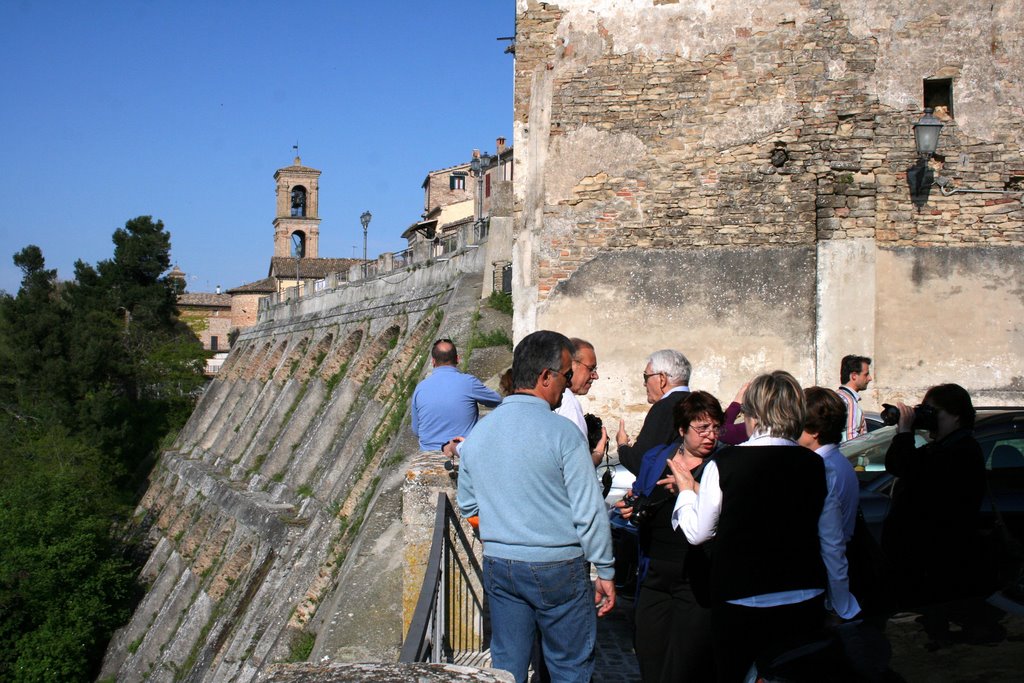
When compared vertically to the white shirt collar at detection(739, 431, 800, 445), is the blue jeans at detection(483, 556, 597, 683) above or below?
below

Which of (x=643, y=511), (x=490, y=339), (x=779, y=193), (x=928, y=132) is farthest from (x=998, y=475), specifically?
(x=490, y=339)

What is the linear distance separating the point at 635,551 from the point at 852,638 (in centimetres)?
285

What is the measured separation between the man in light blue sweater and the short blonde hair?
77 cm

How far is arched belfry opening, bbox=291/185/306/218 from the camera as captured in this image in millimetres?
64875

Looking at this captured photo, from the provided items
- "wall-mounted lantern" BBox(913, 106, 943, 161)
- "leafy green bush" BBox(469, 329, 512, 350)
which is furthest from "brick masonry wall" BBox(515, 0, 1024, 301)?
"leafy green bush" BBox(469, 329, 512, 350)

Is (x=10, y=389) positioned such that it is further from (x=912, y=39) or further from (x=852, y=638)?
(x=852, y=638)

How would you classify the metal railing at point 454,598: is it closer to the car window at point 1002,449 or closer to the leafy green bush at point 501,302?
the car window at point 1002,449

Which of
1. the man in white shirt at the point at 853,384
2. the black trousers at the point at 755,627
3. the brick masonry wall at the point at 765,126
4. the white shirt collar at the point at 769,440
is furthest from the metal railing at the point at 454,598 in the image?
the brick masonry wall at the point at 765,126

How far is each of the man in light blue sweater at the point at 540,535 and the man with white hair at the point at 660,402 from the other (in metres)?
1.18

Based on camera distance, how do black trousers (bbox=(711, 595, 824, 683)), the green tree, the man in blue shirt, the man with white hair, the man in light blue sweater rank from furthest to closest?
the green tree < the man in blue shirt < the man with white hair < the man in light blue sweater < black trousers (bbox=(711, 595, 824, 683))

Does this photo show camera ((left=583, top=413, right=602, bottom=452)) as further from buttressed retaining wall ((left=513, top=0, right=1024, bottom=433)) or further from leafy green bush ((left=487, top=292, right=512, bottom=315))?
leafy green bush ((left=487, top=292, right=512, bottom=315))

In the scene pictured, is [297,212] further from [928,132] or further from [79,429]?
[928,132]

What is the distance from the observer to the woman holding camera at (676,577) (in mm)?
4535

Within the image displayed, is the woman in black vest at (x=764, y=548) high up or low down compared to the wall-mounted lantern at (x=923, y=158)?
down
